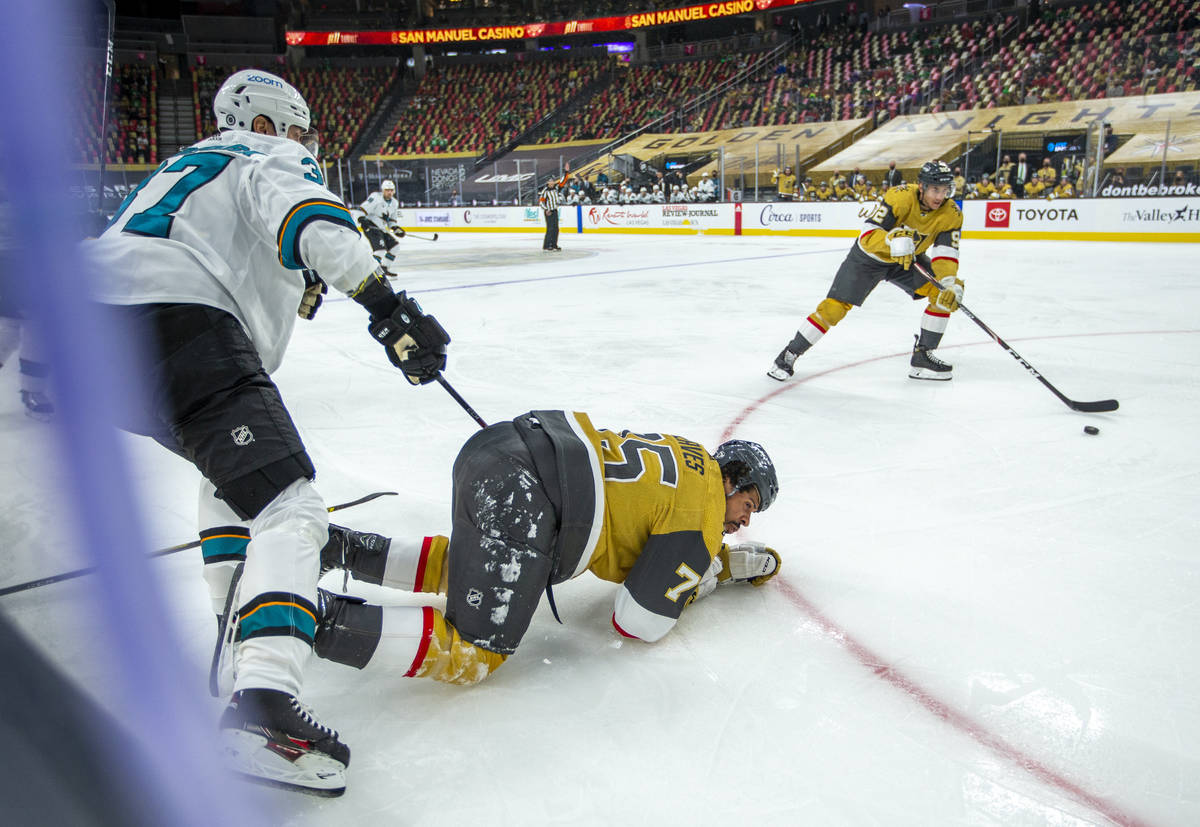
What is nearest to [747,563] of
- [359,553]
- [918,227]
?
[359,553]

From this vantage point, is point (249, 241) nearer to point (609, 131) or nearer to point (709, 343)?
point (709, 343)

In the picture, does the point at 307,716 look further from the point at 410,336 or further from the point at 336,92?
the point at 336,92

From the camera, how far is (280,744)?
1205mm

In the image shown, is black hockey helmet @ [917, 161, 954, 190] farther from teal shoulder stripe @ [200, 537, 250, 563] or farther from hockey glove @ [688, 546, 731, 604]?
teal shoulder stripe @ [200, 537, 250, 563]

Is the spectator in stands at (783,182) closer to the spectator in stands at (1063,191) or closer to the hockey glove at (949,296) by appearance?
the spectator in stands at (1063,191)

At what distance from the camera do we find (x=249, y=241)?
1.55 m

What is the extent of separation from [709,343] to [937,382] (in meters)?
1.43

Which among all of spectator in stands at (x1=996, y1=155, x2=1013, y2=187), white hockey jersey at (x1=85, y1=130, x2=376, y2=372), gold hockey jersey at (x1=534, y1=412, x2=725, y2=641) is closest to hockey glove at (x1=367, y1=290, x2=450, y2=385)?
white hockey jersey at (x1=85, y1=130, x2=376, y2=372)

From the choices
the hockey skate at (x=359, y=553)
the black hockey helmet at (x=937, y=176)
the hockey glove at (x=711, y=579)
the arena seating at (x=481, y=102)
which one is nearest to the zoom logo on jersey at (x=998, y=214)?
the black hockey helmet at (x=937, y=176)

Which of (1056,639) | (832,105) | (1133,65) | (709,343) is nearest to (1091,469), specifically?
(1056,639)

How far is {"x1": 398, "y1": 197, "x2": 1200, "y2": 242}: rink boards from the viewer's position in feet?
34.7

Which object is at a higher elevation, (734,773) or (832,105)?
(832,105)

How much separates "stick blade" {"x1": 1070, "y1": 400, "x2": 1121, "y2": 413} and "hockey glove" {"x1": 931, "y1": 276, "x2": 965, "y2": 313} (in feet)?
2.70

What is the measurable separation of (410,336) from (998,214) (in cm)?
1224
